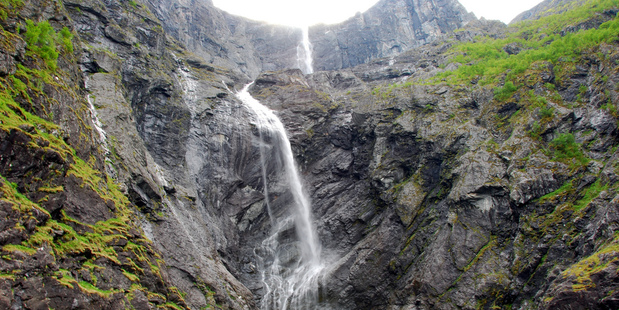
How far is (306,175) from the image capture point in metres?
27.2

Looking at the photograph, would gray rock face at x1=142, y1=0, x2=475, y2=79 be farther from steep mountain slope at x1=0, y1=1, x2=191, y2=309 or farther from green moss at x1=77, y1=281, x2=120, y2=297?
green moss at x1=77, y1=281, x2=120, y2=297

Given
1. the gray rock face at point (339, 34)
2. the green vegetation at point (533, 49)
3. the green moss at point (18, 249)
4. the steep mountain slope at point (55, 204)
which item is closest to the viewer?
the green moss at point (18, 249)

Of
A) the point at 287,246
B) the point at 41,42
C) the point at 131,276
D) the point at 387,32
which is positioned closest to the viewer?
the point at 131,276

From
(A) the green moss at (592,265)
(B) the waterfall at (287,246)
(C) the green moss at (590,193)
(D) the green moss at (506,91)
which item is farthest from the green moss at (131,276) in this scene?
(D) the green moss at (506,91)

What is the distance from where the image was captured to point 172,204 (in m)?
18.1

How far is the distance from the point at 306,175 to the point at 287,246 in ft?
20.9

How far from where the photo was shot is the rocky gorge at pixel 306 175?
1016 centimetres

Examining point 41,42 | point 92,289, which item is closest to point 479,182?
point 92,289

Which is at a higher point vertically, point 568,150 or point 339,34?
point 339,34

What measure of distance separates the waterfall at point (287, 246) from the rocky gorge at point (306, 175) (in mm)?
522

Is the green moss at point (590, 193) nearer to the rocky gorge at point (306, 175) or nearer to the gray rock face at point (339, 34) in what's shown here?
the rocky gorge at point (306, 175)

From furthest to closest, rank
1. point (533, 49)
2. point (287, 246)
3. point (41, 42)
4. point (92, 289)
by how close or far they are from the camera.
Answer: point (533, 49) → point (287, 246) → point (41, 42) → point (92, 289)

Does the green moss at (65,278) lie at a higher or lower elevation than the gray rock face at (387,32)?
lower

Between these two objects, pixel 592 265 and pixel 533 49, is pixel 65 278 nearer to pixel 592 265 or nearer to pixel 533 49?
pixel 592 265
